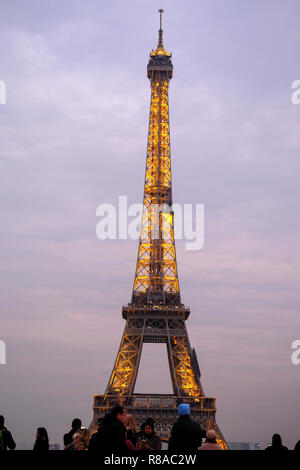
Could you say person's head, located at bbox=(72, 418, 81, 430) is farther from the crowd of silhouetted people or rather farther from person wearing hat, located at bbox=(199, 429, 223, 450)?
person wearing hat, located at bbox=(199, 429, 223, 450)

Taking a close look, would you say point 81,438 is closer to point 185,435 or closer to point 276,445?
point 185,435

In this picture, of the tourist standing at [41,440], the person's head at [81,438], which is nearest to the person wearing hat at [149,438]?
the person's head at [81,438]

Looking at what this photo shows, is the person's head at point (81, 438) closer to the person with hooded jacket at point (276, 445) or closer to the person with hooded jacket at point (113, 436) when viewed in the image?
the person with hooded jacket at point (113, 436)

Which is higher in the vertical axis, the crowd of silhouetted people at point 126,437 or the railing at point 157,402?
the railing at point 157,402

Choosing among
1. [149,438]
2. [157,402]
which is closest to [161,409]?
[157,402]

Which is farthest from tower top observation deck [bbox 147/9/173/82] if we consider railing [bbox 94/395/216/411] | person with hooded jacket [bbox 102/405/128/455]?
person with hooded jacket [bbox 102/405/128/455]
